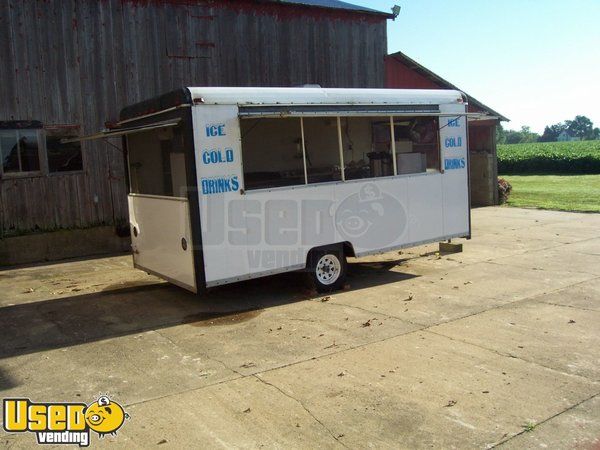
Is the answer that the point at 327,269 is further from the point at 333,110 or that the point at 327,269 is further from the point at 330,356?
the point at 330,356

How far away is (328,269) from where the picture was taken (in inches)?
340

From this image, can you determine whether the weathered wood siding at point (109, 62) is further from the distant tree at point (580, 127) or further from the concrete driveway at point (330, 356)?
the distant tree at point (580, 127)

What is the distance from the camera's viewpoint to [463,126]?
1008 centimetres

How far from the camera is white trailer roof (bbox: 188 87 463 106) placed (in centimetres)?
736

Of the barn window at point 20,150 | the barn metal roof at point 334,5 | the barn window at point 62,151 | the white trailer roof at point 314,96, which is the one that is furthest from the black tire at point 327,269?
the barn metal roof at point 334,5

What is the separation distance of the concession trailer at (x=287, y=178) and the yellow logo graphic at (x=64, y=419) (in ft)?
8.92

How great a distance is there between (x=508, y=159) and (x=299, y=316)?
121 feet

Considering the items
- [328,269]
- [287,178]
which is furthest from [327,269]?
[287,178]

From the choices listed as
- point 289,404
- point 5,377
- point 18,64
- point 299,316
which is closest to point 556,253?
point 299,316

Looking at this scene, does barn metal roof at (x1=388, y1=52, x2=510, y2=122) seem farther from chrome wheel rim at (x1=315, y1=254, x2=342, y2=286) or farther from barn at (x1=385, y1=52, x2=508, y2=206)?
chrome wheel rim at (x1=315, y1=254, x2=342, y2=286)

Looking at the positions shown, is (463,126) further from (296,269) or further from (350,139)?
(296,269)

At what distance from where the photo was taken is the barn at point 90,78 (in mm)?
11648

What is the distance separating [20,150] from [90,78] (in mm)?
2062

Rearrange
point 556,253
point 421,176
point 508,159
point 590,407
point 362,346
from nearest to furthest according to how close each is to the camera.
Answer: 1. point 590,407
2. point 362,346
3. point 421,176
4. point 556,253
5. point 508,159
